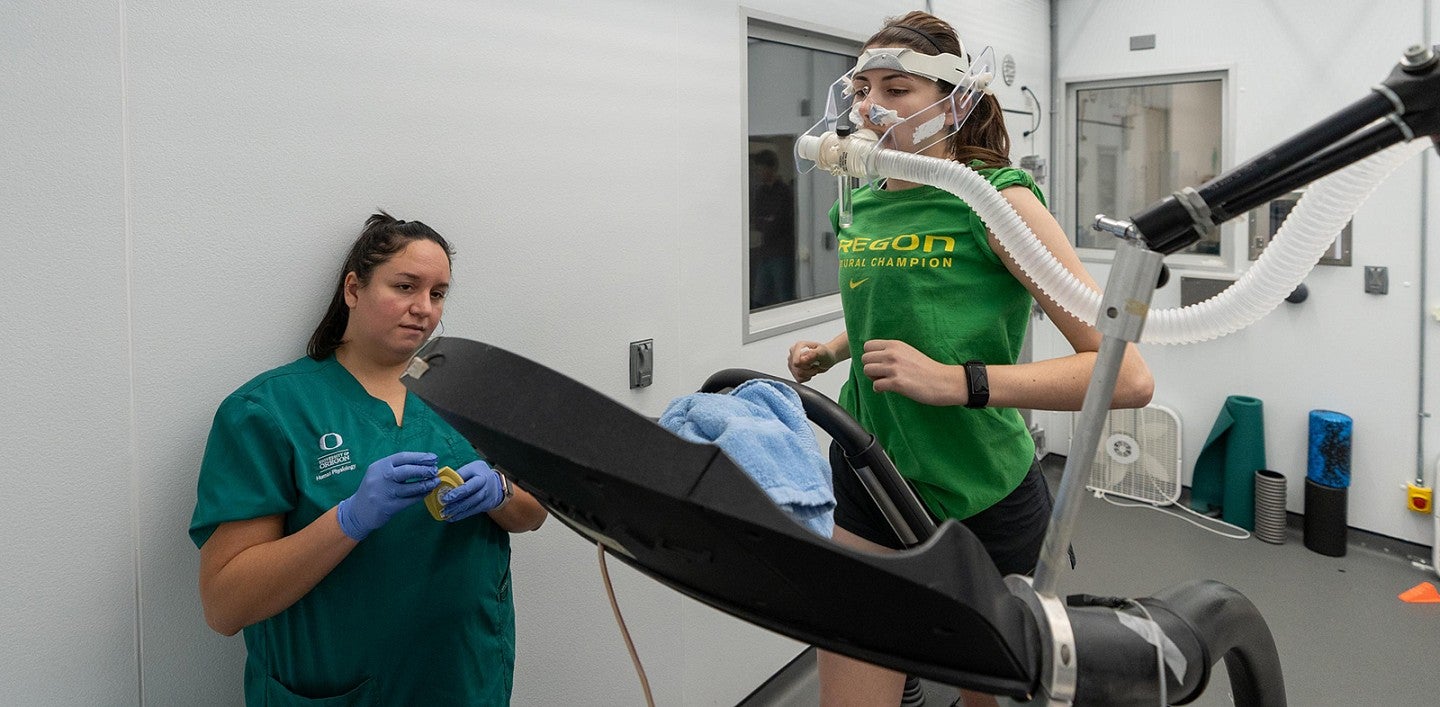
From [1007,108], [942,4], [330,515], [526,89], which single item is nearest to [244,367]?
[330,515]

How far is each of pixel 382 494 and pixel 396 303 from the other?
346 millimetres

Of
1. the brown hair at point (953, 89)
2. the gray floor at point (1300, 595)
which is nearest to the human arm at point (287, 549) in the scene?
the brown hair at point (953, 89)

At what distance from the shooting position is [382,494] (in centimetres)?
129

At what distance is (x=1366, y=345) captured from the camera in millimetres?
3697

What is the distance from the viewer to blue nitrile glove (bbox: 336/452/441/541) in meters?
1.29

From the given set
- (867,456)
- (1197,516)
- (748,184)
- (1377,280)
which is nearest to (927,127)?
(867,456)

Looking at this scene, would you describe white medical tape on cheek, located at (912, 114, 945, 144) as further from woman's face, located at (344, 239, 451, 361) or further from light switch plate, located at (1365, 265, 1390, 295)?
light switch plate, located at (1365, 265, 1390, 295)

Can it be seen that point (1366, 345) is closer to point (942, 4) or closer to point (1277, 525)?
point (1277, 525)

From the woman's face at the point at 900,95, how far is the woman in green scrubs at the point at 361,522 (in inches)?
30.9

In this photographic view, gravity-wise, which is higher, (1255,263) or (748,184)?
(748,184)

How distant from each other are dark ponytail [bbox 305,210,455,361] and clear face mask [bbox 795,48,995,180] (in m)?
0.76

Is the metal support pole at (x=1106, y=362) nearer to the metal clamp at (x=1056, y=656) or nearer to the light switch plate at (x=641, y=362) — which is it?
the metal clamp at (x=1056, y=656)

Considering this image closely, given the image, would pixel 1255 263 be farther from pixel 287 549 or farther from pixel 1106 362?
pixel 287 549

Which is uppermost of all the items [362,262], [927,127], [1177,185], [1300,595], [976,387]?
[1177,185]
